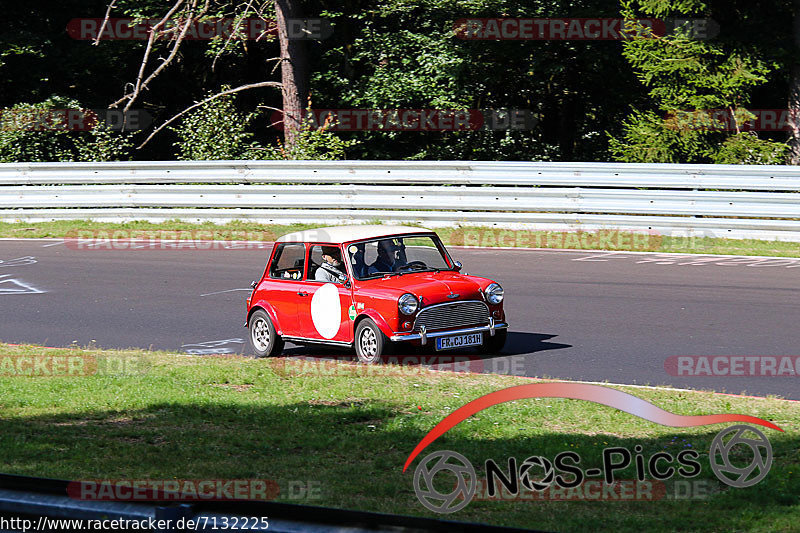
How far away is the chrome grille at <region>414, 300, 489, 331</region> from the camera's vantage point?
412 inches

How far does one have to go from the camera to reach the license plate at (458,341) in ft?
34.6

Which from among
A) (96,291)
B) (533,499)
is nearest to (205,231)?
(96,291)

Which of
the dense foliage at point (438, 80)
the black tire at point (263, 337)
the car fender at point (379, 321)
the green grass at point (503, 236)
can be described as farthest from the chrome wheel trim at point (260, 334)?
the dense foliage at point (438, 80)

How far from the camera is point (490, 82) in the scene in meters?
26.3

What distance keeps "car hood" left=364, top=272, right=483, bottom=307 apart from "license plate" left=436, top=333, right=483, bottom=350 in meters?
0.40

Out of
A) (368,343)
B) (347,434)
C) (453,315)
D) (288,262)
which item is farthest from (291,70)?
(347,434)

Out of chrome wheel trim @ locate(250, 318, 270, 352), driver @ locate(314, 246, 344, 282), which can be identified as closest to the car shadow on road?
chrome wheel trim @ locate(250, 318, 270, 352)

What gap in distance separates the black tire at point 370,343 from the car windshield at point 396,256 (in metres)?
0.68

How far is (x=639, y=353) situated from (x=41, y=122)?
1969 cm

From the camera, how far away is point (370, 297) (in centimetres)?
1065

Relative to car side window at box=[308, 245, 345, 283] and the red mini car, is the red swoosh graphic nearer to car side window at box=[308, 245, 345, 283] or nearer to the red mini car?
the red mini car

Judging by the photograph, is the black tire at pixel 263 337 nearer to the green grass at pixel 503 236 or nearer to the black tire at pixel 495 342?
the black tire at pixel 495 342

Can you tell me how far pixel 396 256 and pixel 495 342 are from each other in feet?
5.03

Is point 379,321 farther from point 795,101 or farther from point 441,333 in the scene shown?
point 795,101
